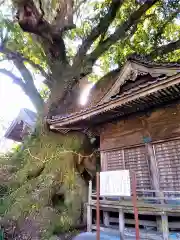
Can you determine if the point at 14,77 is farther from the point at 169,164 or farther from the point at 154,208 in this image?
the point at 154,208

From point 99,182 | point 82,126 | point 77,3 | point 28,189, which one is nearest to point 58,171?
point 28,189

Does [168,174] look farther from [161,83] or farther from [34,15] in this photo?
[34,15]

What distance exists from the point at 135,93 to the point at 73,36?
393 inches

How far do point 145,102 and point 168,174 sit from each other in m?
2.17

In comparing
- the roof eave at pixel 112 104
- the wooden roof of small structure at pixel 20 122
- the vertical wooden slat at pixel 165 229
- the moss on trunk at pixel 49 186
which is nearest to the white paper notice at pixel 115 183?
the vertical wooden slat at pixel 165 229

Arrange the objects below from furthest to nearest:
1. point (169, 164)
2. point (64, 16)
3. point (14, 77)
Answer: point (14, 77), point (64, 16), point (169, 164)

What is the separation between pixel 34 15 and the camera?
7.71 m

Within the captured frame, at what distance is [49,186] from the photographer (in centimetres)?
712

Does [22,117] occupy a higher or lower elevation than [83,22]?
lower

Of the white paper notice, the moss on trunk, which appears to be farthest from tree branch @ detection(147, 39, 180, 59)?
the white paper notice

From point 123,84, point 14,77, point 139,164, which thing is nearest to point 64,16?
point 14,77

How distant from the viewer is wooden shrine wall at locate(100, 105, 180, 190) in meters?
5.88

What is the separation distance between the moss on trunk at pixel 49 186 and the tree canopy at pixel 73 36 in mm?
2294

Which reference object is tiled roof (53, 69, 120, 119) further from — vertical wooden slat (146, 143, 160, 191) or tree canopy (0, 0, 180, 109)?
vertical wooden slat (146, 143, 160, 191)
